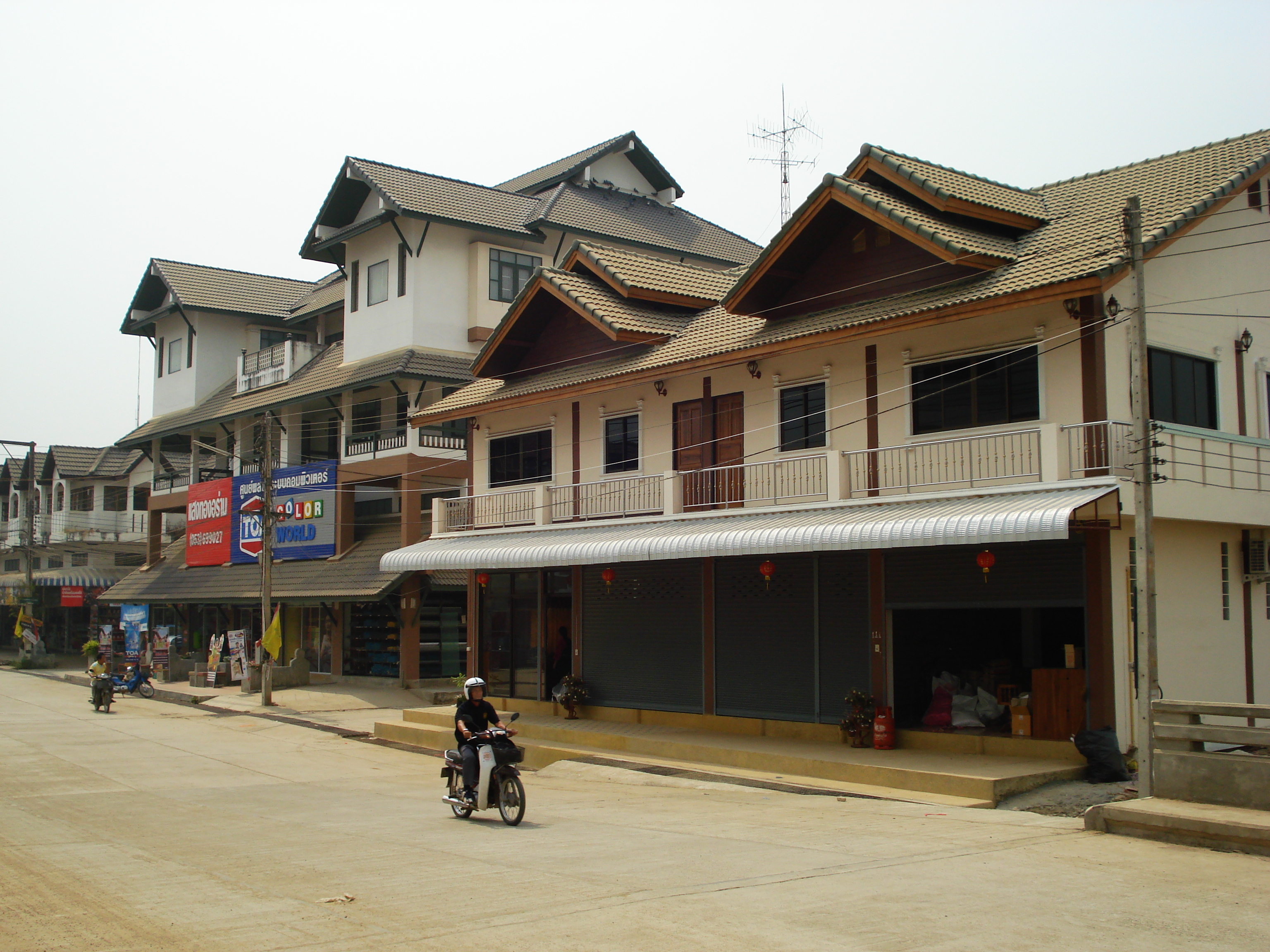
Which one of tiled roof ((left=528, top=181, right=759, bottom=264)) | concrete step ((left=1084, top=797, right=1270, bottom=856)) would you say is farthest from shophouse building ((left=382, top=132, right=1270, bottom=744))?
tiled roof ((left=528, top=181, right=759, bottom=264))

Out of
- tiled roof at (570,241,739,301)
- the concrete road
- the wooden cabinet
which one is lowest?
the concrete road

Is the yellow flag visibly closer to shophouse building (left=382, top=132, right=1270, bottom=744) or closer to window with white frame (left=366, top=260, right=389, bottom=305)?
shophouse building (left=382, top=132, right=1270, bottom=744)

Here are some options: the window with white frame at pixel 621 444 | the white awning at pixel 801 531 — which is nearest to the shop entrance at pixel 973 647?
the white awning at pixel 801 531

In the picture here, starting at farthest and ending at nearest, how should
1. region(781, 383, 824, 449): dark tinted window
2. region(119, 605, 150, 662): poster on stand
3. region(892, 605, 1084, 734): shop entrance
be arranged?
region(119, 605, 150, 662): poster on stand, region(781, 383, 824, 449): dark tinted window, region(892, 605, 1084, 734): shop entrance

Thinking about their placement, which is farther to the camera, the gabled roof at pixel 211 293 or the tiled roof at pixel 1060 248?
the gabled roof at pixel 211 293

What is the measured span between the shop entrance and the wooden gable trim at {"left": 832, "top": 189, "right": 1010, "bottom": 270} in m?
5.14

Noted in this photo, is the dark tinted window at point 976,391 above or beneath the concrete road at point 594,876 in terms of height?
above

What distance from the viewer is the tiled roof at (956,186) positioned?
18.4 meters

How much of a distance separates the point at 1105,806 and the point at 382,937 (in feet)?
24.6

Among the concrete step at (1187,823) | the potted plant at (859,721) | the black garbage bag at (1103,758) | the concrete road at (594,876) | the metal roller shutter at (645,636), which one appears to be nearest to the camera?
the concrete road at (594,876)

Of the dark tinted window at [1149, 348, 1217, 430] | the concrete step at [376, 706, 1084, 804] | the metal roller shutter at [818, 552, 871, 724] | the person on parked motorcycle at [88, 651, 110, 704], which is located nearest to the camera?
the concrete step at [376, 706, 1084, 804]

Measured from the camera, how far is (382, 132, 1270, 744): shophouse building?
616 inches

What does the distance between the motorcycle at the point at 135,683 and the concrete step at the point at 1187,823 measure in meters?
29.6

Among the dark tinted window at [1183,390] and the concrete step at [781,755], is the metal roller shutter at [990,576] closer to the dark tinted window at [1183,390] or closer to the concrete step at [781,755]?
the concrete step at [781,755]
